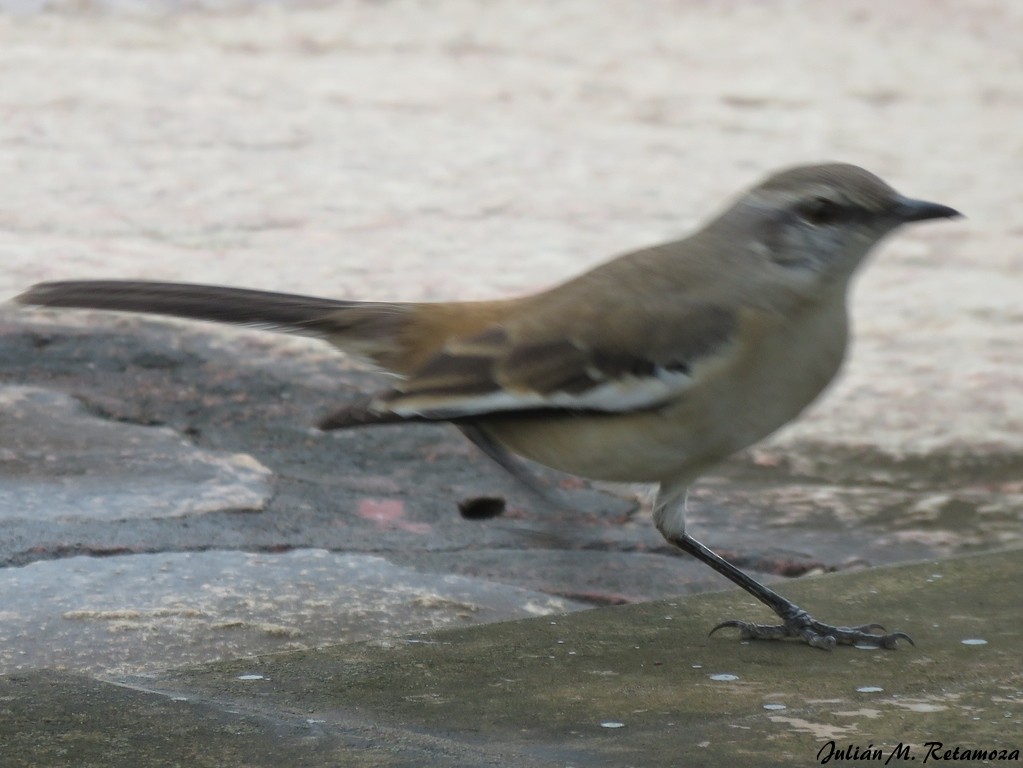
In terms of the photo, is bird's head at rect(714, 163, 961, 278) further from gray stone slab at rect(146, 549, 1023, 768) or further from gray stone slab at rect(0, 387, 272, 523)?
gray stone slab at rect(0, 387, 272, 523)

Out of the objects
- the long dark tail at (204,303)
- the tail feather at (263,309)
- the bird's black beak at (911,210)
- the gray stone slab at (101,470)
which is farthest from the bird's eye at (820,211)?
the gray stone slab at (101,470)

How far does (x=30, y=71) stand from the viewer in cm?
905

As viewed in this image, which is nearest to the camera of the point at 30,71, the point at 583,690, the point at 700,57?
the point at 583,690

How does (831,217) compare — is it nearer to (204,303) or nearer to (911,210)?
(911,210)

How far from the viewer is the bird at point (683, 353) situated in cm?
335

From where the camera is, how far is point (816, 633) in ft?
10.8

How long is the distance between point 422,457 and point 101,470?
0.93 meters

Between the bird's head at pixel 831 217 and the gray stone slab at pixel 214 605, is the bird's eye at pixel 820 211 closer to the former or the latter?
the bird's head at pixel 831 217

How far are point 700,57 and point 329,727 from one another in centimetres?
902

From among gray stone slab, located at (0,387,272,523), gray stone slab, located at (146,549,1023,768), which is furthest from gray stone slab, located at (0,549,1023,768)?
gray stone slab, located at (0,387,272,523)

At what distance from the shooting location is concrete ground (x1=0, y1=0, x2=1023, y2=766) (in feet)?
8.97

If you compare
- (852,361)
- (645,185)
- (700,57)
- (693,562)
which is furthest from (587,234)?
(700,57)

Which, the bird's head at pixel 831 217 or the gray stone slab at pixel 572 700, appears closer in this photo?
the gray stone slab at pixel 572 700

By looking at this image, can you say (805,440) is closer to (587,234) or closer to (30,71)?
(587,234)
